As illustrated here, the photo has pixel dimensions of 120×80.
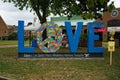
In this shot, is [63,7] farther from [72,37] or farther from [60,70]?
[60,70]

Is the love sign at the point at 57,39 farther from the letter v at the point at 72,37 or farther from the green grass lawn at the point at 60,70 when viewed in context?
the green grass lawn at the point at 60,70

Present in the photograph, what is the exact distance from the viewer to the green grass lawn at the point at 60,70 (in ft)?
43.0

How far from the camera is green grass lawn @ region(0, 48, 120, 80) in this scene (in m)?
13.1

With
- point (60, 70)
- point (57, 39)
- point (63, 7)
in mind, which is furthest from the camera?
point (63, 7)

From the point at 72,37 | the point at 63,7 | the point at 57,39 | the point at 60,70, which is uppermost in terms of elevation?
the point at 63,7

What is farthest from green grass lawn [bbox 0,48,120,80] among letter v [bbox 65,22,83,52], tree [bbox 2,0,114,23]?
tree [bbox 2,0,114,23]

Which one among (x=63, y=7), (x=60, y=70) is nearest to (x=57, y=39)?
(x=60, y=70)

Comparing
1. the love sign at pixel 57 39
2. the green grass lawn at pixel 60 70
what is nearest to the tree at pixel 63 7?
the love sign at pixel 57 39

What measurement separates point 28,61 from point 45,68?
255 cm

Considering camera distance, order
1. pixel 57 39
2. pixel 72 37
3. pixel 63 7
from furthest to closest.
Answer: pixel 63 7
pixel 57 39
pixel 72 37

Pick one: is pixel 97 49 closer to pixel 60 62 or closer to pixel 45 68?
pixel 60 62

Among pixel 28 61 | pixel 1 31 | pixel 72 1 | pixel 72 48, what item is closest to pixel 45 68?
pixel 28 61

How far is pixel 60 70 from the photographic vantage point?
14625mm

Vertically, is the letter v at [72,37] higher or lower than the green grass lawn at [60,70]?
higher
